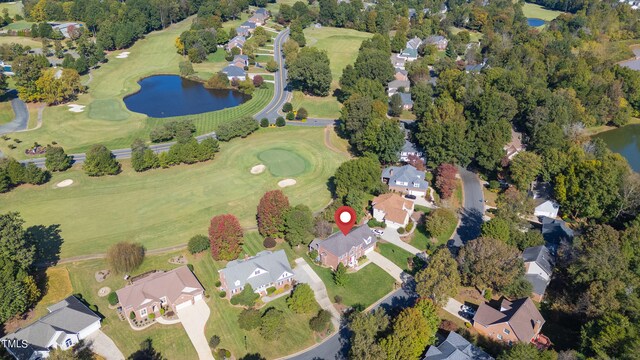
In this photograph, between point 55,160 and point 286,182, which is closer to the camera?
point 286,182

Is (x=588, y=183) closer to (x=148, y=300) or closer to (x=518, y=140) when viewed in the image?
(x=518, y=140)

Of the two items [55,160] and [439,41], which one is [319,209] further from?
[439,41]

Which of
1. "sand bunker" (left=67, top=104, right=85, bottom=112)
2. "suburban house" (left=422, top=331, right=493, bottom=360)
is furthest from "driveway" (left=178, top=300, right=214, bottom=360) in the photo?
"sand bunker" (left=67, top=104, right=85, bottom=112)

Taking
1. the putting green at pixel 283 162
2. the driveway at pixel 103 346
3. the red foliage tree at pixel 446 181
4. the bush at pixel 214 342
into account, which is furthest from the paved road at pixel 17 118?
the red foliage tree at pixel 446 181

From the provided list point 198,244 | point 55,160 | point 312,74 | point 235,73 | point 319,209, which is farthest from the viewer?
point 235,73

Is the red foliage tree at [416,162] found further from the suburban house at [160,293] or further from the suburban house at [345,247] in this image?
Answer: the suburban house at [160,293]

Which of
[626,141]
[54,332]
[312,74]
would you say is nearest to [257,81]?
[312,74]
